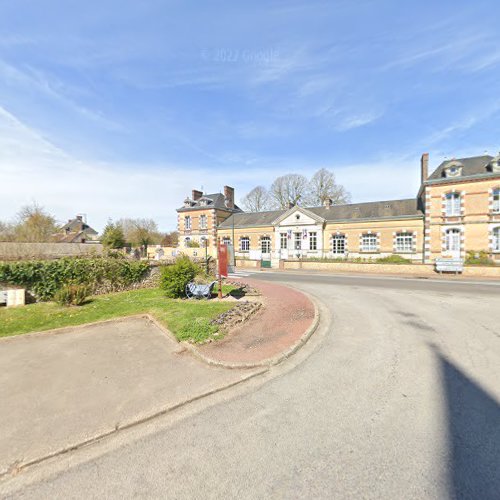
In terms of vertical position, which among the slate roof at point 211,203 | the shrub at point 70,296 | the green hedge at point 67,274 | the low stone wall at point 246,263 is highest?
the slate roof at point 211,203

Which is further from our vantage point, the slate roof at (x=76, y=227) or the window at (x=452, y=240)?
the slate roof at (x=76, y=227)

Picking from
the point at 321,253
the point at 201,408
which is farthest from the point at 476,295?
the point at 321,253

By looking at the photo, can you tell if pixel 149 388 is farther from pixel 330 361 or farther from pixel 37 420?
pixel 330 361

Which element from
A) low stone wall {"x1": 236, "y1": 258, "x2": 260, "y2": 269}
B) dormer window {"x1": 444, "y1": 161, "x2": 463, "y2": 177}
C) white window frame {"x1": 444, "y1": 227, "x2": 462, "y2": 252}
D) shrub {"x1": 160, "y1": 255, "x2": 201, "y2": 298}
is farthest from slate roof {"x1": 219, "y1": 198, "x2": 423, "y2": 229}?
shrub {"x1": 160, "y1": 255, "x2": 201, "y2": 298}

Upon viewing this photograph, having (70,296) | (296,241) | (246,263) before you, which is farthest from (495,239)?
(70,296)

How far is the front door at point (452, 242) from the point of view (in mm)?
23453

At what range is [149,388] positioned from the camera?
12.9 ft

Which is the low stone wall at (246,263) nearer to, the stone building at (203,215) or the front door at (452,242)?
the stone building at (203,215)

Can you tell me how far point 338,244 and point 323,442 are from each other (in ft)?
94.3

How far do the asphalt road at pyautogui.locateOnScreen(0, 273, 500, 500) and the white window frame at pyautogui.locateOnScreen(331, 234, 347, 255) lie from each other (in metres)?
25.1

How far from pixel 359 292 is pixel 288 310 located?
555cm

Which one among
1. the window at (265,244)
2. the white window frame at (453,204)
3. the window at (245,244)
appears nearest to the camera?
the white window frame at (453,204)

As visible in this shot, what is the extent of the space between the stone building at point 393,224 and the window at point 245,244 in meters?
0.14

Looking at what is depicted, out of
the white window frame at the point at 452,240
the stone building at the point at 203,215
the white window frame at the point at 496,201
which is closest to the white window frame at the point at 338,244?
the white window frame at the point at 452,240
